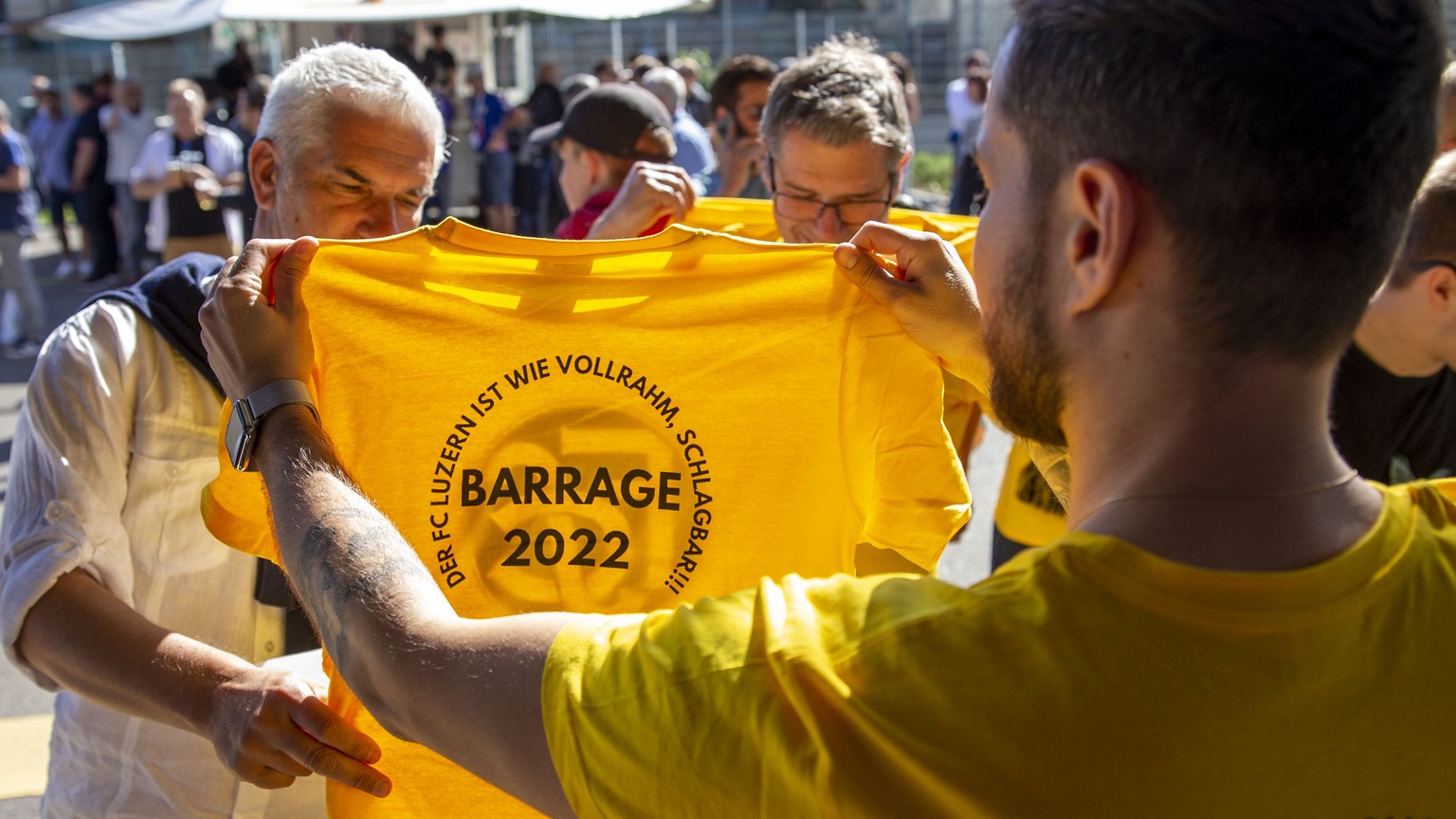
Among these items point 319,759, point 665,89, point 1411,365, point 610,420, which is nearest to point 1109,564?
point 610,420

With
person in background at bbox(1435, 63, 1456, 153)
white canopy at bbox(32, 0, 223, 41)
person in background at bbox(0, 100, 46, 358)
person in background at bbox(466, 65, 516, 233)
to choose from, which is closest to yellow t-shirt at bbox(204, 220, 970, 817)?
person in background at bbox(1435, 63, 1456, 153)

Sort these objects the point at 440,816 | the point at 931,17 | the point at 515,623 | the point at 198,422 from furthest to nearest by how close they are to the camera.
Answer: the point at 931,17 < the point at 198,422 < the point at 440,816 < the point at 515,623

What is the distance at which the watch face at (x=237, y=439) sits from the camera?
1.39 meters

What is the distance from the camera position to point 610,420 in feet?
5.79

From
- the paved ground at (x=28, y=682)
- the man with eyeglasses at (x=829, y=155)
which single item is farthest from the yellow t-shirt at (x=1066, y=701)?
the paved ground at (x=28, y=682)

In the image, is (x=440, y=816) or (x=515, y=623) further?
(x=440, y=816)

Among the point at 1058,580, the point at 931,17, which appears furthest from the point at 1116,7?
the point at 931,17

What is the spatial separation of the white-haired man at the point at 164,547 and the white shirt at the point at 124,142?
11486 mm

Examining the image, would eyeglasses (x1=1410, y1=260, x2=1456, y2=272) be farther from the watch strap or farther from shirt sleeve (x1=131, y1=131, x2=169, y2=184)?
shirt sleeve (x1=131, y1=131, x2=169, y2=184)

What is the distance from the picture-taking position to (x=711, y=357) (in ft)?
5.89

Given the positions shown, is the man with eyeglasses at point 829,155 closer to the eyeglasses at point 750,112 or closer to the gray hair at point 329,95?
the gray hair at point 329,95

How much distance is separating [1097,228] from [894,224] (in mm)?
1899

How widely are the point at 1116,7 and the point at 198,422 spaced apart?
1.52 meters

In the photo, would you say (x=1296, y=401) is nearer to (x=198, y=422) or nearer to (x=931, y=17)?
(x=198, y=422)
